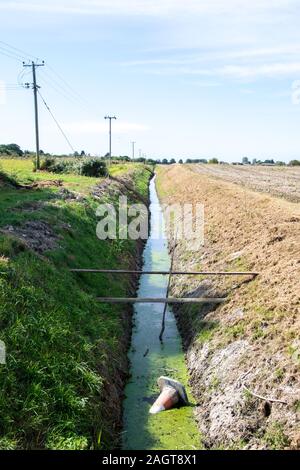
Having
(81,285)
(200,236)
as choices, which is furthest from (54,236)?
(200,236)

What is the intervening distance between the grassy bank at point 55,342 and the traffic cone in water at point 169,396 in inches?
35.6

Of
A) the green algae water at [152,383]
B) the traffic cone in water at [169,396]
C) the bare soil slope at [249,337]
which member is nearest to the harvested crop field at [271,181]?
the bare soil slope at [249,337]

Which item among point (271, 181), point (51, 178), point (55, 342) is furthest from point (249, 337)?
point (271, 181)

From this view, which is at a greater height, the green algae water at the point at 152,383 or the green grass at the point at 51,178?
the green grass at the point at 51,178

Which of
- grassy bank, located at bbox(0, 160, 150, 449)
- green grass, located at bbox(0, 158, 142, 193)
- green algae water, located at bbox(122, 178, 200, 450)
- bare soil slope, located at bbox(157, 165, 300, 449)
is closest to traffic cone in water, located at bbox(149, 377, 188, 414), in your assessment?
green algae water, located at bbox(122, 178, 200, 450)

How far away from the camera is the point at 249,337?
10930 millimetres

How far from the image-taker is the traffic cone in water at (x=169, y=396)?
10547 mm

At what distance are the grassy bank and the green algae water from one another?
381 millimetres

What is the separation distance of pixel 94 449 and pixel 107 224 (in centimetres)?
1589

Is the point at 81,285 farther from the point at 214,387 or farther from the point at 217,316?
the point at 214,387

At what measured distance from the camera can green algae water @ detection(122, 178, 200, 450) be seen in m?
9.52

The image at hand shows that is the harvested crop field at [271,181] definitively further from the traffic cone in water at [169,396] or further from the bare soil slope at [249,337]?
the traffic cone in water at [169,396]

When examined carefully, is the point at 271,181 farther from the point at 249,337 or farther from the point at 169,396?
the point at 169,396

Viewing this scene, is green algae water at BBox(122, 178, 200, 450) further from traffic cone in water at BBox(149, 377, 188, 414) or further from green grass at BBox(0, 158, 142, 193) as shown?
green grass at BBox(0, 158, 142, 193)
